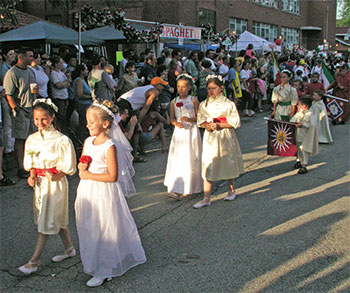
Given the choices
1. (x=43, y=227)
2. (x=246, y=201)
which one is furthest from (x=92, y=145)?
(x=246, y=201)

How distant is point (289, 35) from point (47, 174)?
45098 millimetres

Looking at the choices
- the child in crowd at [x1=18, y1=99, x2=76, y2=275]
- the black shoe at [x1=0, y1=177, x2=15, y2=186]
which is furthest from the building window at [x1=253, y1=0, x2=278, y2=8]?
the child in crowd at [x1=18, y1=99, x2=76, y2=275]

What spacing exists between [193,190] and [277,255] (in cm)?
207

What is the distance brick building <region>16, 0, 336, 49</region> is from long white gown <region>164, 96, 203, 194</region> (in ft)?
36.2

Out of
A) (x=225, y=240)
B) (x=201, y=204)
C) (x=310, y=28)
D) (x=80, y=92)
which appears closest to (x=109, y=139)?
(x=225, y=240)

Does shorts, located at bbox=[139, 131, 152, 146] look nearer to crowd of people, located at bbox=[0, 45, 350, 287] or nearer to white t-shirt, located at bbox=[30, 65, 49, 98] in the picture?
crowd of people, located at bbox=[0, 45, 350, 287]

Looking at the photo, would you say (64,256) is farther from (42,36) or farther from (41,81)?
(42,36)

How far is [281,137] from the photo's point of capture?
782cm

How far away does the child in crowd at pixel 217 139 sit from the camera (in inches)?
231

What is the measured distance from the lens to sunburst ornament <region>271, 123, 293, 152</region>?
775cm

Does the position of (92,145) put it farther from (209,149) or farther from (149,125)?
(149,125)

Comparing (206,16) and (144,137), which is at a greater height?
(206,16)

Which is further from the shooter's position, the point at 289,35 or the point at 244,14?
the point at 289,35

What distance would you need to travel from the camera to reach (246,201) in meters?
6.11
